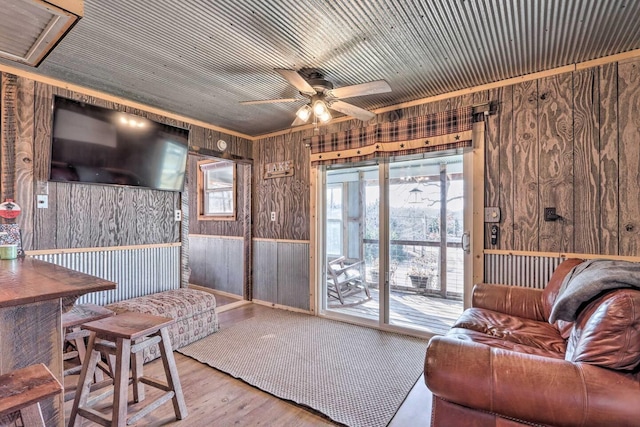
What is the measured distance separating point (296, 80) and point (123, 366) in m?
2.08

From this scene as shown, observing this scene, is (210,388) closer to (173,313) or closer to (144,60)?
(173,313)

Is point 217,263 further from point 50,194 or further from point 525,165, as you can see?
point 525,165

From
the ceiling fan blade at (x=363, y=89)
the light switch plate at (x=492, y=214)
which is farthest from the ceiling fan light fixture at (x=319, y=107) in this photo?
the light switch plate at (x=492, y=214)

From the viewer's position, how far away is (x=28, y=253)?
8.60ft

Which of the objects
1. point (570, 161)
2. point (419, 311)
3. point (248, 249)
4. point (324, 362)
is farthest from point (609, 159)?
point (248, 249)

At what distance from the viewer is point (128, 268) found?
3.23 metres

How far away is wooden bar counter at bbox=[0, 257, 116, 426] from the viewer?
1.16m

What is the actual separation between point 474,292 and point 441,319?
34.1 inches

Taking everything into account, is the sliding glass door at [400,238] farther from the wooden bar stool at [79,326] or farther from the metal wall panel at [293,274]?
the wooden bar stool at [79,326]

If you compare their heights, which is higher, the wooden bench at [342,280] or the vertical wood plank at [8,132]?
the vertical wood plank at [8,132]

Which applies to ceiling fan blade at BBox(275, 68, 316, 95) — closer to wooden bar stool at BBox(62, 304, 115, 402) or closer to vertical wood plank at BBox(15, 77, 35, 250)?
wooden bar stool at BBox(62, 304, 115, 402)

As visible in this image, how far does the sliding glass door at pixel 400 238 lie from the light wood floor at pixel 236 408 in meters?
1.18

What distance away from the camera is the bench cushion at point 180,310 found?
273cm

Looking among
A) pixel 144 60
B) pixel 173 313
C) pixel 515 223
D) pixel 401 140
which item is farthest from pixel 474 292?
pixel 144 60
